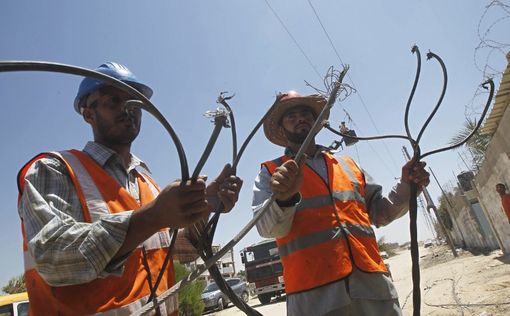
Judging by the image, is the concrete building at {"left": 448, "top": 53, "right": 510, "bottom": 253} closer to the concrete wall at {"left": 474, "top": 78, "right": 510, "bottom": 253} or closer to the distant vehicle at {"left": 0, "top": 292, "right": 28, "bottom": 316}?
the concrete wall at {"left": 474, "top": 78, "right": 510, "bottom": 253}

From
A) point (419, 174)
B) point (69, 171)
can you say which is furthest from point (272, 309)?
point (69, 171)

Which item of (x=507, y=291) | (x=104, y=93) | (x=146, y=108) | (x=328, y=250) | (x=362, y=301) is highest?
(x=104, y=93)

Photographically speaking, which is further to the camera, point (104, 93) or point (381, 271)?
point (381, 271)

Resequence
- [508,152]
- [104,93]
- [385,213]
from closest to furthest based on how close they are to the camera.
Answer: [104,93]
[385,213]
[508,152]

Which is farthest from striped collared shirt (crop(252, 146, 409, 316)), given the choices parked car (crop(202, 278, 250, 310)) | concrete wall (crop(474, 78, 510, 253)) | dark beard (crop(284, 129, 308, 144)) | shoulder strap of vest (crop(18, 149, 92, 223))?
parked car (crop(202, 278, 250, 310))

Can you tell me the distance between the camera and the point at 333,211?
224 cm

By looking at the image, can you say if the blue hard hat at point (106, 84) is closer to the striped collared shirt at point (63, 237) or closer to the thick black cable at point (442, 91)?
the striped collared shirt at point (63, 237)

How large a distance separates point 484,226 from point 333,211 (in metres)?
18.5

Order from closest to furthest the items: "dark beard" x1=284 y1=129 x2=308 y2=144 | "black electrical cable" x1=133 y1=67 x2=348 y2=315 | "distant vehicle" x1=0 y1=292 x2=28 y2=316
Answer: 1. "black electrical cable" x1=133 y1=67 x2=348 y2=315
2. "dark beard" x1=284 y1=129 x2=308 y2=144
3. "distant vehicle" x1=0 y1=292 x2=28 y2=316

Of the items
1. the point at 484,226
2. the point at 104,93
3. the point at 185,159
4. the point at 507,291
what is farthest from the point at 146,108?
the point at 484,226

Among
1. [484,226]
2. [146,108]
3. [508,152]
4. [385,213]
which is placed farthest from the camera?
[484,226]

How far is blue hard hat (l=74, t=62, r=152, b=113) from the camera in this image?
178cm

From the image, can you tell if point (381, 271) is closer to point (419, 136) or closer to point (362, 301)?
point (362, 301)

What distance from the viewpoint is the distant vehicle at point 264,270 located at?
1520 centimetres
